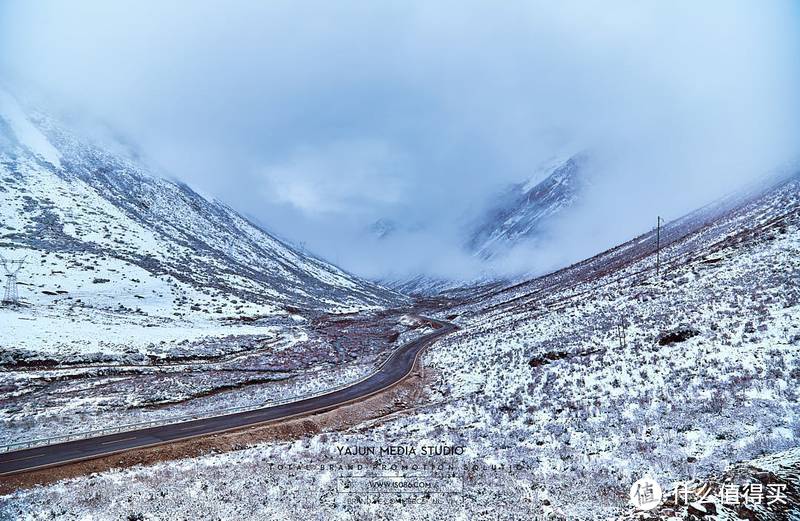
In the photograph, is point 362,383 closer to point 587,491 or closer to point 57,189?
point 587,491

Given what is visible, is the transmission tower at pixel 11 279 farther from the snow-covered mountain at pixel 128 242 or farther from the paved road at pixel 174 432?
the paved road at pixel 174 432

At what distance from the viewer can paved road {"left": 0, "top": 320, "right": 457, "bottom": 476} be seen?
848 inches

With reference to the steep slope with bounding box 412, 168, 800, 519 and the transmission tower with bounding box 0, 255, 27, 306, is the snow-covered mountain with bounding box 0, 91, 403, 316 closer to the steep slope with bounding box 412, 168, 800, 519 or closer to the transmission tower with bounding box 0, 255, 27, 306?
the transmission tower with bounding box 0, 255, 27, 306

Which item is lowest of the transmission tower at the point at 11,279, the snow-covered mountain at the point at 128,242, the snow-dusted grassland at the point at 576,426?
the snow-dusted grassland at the point at 576,426

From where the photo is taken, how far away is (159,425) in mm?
27281

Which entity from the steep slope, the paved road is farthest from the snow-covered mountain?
the steep slope

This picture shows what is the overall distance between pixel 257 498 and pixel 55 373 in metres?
30.9

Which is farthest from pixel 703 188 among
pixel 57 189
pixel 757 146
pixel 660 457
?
pixel 57 189

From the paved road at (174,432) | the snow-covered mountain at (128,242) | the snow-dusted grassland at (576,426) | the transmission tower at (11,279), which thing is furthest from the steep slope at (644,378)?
the transmission tower at (11,279)

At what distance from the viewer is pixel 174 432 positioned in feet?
85.5

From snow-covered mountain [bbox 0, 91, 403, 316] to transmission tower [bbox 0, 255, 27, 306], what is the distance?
1.24m

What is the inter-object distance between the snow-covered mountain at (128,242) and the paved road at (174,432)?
40027mm

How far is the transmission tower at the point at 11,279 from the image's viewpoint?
53.5m

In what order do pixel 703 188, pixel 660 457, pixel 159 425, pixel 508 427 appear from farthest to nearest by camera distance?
pixel 703 188 → pixel 159 425 → pixel 508 427 → pixel 660 457
